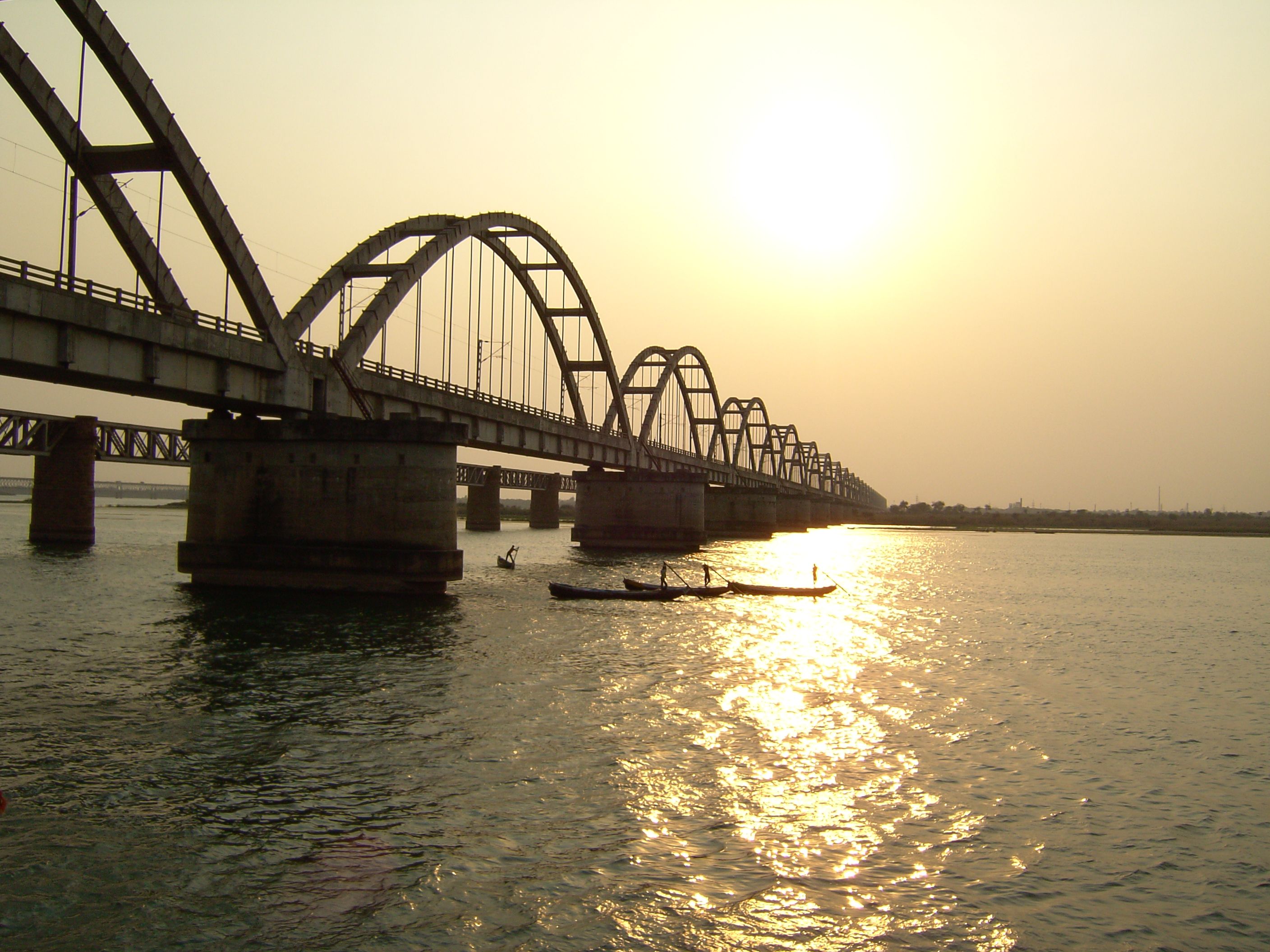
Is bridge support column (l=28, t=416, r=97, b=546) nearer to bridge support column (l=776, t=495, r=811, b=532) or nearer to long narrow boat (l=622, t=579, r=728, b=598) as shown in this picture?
long narrow boat (l=622, t=579, r=728, b=598)

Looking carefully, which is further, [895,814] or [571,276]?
[571,276]

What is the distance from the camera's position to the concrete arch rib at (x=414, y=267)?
43906 mm

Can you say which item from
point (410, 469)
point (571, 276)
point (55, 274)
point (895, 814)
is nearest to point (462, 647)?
point (410, 469)

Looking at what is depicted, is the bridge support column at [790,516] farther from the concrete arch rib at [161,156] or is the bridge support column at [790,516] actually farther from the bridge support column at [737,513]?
the concrete arch rib at [161,156]

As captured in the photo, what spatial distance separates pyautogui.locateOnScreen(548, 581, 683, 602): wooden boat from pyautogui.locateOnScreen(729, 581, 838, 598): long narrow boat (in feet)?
19.5

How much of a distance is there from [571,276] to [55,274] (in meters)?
52.1

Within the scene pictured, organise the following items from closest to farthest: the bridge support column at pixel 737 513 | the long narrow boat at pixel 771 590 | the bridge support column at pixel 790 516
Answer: the long narrow boat at pixel 771 590, the bridge support column at pixel 737 513, the bridge support column at pixel 790 516

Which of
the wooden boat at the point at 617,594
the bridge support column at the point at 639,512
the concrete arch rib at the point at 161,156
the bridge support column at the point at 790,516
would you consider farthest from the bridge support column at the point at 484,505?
the concrete arch rib at the point at 161,156

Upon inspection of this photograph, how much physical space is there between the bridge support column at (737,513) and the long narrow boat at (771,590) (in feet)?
295

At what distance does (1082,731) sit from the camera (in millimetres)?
22109

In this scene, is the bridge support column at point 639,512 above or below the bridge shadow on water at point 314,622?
above

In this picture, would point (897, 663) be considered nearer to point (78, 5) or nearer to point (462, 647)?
point (462, 647)

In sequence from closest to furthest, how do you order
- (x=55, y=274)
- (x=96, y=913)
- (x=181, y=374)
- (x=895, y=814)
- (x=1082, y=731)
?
(x=96, y=913) → (x=895, y=814) → (x=1082, y=731) → (x=55, y=274) → (x=181, y=374)

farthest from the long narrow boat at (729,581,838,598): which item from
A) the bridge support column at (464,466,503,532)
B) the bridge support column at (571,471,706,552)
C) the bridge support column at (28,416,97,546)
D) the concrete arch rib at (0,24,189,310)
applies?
the bridge support column at (464,466,503,532)
